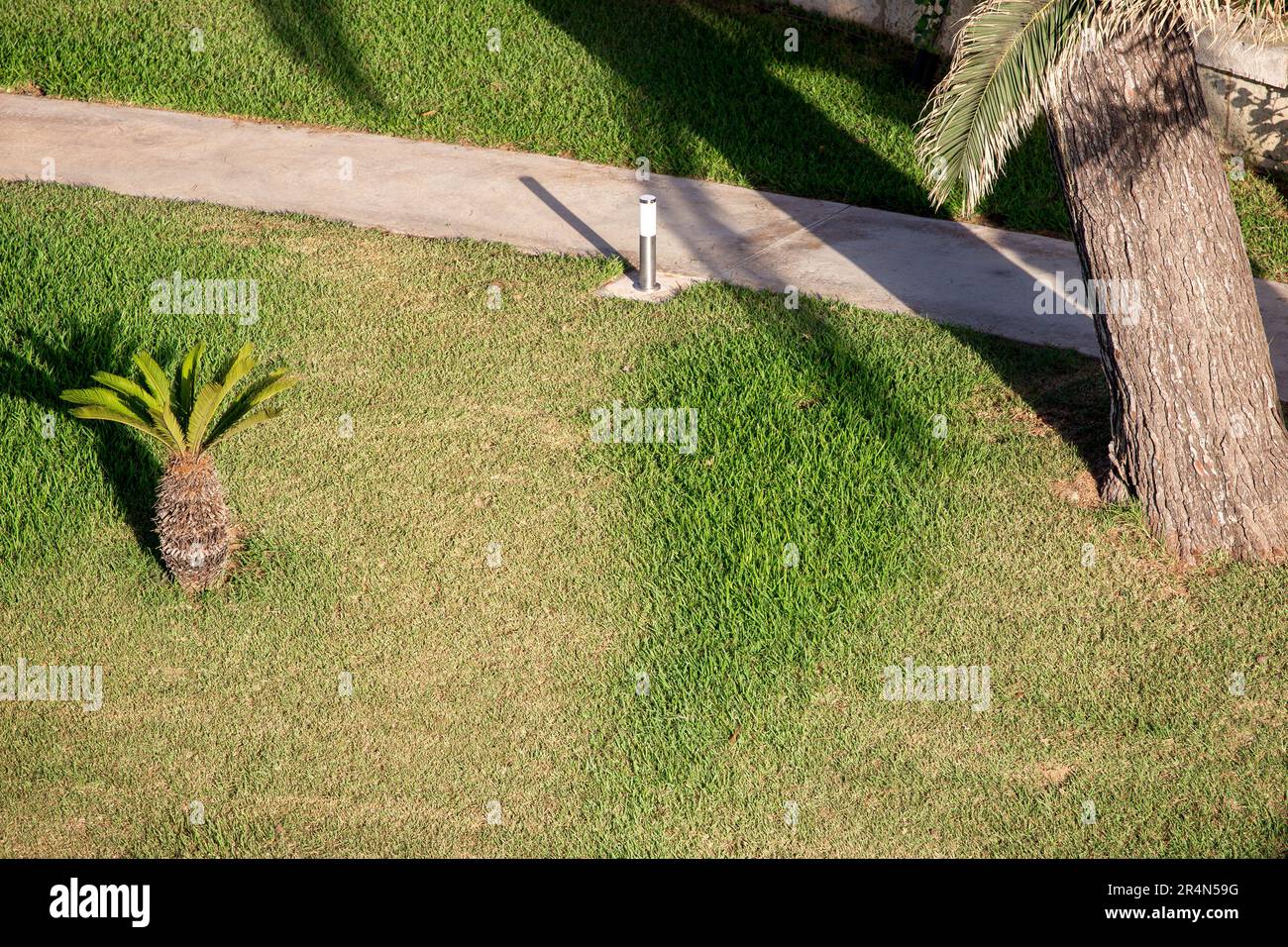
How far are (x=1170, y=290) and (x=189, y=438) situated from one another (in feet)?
15.3

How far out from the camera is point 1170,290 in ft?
20.9

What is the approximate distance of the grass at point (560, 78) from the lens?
1069cm

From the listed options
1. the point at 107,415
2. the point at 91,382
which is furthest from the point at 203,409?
the point at 91,382

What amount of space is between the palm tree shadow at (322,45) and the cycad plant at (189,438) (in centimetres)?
597

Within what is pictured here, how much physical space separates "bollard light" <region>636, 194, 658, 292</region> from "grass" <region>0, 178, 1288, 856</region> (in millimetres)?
260

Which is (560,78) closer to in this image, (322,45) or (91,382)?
(322,45)

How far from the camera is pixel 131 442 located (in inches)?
295

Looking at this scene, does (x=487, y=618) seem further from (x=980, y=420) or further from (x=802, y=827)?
(x=980, y=420)

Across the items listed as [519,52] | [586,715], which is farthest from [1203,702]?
[519,52]

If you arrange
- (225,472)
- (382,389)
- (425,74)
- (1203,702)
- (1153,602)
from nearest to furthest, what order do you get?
(1203,702) < (1153,602) < (225,472) < (382,389) < (425,74)

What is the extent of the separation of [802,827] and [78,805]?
301 centimetres

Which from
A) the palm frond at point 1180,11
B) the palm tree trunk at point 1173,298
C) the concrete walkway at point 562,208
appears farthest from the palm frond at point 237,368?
the palm frond at point 1180,11

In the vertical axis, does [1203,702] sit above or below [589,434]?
below

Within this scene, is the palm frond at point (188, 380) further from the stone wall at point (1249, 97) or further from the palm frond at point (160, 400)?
Answer: the stone wall at point (1249, 97)
